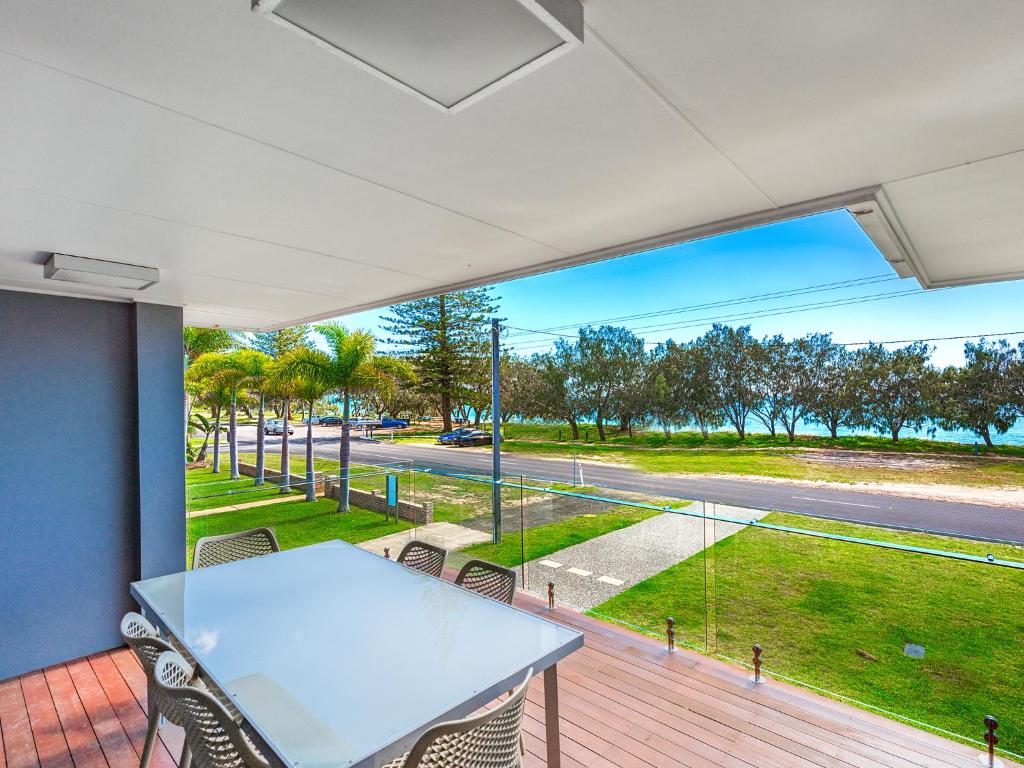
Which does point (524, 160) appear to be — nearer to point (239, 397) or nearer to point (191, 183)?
point (191, 183)

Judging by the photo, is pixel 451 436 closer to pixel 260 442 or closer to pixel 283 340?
pixel 283 340

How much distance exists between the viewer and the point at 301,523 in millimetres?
4484

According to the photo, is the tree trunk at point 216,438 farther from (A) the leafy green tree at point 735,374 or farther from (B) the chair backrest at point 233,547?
(A) the leafy green tree at point 735,374

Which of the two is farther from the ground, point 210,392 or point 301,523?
point 210,392

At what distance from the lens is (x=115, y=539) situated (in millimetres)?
3541

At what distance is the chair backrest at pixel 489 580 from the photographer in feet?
7.70

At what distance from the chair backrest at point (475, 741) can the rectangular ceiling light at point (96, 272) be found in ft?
8.17

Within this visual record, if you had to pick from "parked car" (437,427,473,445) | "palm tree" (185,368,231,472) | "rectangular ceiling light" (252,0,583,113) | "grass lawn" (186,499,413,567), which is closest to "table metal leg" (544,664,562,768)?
"rectangular ceiling light" (252,0,583,113)

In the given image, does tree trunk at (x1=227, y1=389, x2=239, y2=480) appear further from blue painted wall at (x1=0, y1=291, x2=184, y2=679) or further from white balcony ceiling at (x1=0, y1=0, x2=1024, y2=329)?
white balcony ceiling at (x1=0, y1=0, x2=1024, y2=329)

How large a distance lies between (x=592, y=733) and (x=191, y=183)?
8.69 ft

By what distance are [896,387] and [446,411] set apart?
57.3 ft

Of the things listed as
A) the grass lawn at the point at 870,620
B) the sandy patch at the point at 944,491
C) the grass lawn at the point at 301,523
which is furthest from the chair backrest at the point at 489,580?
the sandy patch at the point at 944,491

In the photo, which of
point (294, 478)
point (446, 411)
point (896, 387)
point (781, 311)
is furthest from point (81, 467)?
point (446, 411)

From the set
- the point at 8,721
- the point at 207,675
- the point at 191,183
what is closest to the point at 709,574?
the point at 207,675
